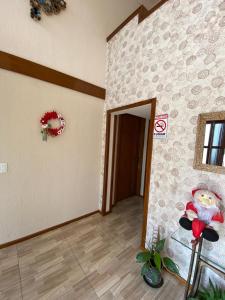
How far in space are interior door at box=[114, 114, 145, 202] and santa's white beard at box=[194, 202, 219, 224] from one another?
2.01 metres

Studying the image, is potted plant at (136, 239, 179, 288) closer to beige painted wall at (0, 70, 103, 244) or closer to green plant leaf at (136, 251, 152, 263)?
green plant leaf at (136, 251, 152, 263)

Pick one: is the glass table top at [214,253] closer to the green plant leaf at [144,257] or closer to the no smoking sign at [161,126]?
the green plant leaf at [144,257]

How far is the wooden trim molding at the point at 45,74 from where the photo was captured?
1699 mm

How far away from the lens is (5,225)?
6.13ft

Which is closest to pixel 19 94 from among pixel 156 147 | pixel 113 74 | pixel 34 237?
pixel 113 74

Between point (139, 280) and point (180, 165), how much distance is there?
4.33 ft

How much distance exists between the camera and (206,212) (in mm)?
1223

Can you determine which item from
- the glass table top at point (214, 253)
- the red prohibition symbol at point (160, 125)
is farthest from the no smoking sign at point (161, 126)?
the glass table top at point (214, 253)

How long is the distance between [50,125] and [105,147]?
1.03 m

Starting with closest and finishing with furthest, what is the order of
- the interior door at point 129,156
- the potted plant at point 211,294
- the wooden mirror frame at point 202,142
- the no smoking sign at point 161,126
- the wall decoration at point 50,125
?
1. the potted plant at point 211,294
2. the wooden mirror frame at point 202,142
3. the no smoking sign at point 161,126
4. the wall decoration at point 50,125
5. the interior door at point 129,156

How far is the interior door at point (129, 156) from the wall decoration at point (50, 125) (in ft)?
4.33

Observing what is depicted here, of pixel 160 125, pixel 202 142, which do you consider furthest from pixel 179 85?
pixel 202 142

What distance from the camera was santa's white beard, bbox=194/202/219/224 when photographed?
119 centimetres

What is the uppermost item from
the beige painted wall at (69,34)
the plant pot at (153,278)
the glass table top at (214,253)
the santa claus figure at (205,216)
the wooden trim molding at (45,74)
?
the beige painted wall at (69,34)
